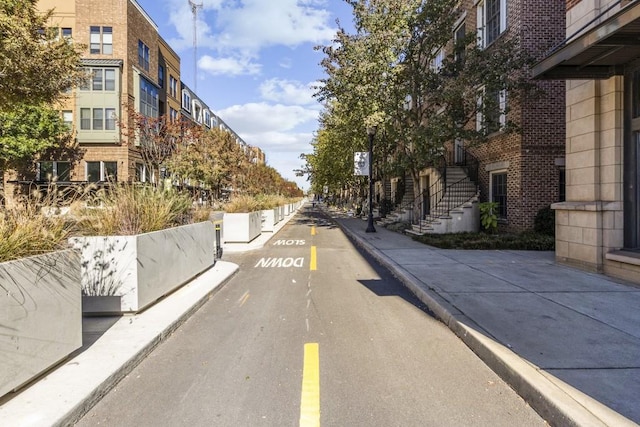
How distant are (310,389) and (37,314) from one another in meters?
2.55

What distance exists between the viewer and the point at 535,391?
3426mm

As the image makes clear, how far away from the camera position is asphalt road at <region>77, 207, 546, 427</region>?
3.27 metres

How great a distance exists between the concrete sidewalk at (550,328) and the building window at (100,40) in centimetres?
3306

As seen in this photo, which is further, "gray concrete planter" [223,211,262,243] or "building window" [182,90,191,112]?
"building window" [182,90,191,112]

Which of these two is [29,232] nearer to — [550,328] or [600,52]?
[550,328]

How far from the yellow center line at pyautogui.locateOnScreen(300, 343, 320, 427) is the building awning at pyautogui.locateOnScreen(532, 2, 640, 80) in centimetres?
647

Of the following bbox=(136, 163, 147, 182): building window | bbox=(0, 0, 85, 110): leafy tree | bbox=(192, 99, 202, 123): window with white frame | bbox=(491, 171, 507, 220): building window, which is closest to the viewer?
bbox=(0, 0, 85, 110): leafy tree

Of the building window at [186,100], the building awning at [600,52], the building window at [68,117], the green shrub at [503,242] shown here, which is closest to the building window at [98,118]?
the building window at [68,117]

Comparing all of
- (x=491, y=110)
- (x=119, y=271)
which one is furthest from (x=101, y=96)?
(x=119, y=271)

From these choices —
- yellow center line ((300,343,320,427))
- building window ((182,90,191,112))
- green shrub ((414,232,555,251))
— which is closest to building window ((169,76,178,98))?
building window ((182,90,191,112))

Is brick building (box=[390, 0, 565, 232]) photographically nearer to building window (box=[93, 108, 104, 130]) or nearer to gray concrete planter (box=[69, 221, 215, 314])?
gray concrete planter (box=[69, 221, 215, 314])

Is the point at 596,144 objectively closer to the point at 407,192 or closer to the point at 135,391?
the point at 135,391

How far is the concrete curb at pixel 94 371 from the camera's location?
310 centimetres

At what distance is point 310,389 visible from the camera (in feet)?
12.2
